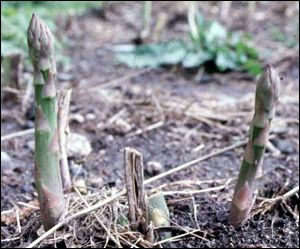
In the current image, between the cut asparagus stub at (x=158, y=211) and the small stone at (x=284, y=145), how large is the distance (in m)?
0.94

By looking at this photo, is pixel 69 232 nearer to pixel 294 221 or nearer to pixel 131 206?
pixel 131 206

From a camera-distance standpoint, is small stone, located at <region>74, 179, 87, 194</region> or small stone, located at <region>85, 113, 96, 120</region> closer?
small stone, located at <region>74, 179, 87, 194</region>

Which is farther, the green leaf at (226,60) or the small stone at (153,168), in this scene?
the green leaf at (226,60)

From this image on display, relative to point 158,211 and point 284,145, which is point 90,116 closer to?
point 284,145

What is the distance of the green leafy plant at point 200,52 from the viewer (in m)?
3.42

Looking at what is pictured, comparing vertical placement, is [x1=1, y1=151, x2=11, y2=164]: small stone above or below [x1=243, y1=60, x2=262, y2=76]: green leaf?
below

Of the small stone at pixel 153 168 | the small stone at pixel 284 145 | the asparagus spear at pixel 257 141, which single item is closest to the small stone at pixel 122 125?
the small stone at pixel 153 168

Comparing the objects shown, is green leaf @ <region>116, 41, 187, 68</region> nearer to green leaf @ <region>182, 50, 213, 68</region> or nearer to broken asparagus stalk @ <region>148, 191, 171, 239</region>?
green leaf @ <region>182, 50, 213, 68</region>

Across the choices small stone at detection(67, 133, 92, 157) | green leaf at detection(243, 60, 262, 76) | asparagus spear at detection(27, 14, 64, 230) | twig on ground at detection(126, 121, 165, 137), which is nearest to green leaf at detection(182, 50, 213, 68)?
green leaf at detection(243, 60, 262, 76)

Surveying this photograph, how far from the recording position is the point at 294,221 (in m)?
1.50

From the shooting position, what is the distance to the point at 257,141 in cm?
127

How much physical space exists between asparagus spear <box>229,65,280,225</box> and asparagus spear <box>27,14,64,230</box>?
0.56m

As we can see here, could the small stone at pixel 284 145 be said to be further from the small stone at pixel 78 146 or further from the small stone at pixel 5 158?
the small stone at pixel 5 158

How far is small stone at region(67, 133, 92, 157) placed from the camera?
7.11 feet
